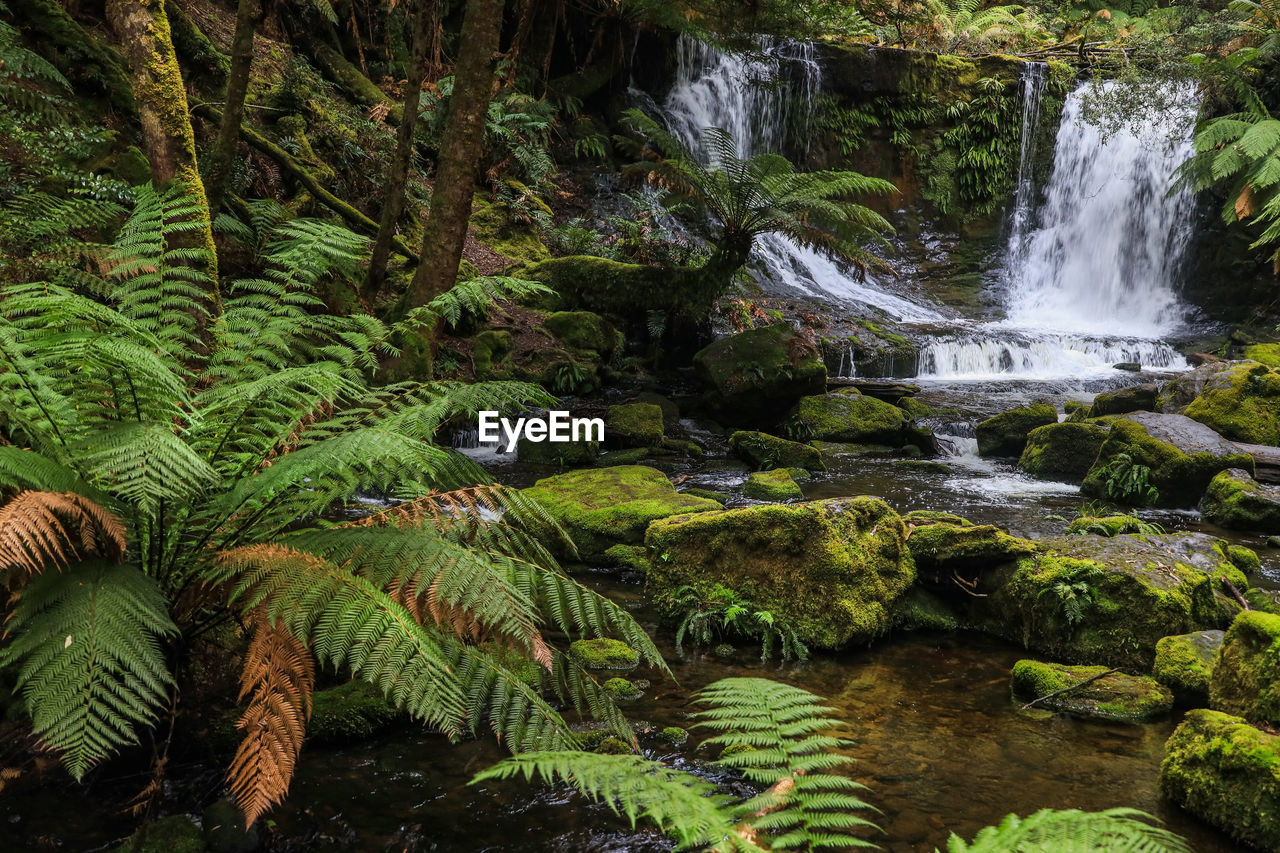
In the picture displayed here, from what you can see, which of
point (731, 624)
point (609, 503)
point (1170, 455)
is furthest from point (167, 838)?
point (1170, 455)

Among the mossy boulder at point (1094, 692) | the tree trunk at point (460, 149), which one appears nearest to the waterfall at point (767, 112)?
the tree trunk at point (460, 149)

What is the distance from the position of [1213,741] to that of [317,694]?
2.71m

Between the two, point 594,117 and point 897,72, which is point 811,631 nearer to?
point 594,117

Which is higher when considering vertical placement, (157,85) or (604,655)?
(157,85)

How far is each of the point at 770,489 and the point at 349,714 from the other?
4.14 meters

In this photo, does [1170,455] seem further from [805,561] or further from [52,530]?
[52,530]

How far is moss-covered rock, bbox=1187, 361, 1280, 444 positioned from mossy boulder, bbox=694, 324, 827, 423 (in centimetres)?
394

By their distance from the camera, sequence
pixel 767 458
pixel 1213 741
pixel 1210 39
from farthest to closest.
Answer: pixel 1210 39 → pixel 767 458 → pixel 1213 741

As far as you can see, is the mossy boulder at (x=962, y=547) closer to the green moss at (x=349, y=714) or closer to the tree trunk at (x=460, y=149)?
the green moss at (x=349, y=714)

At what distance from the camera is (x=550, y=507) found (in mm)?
4941

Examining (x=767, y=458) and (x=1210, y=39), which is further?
(x=1210, y=39)

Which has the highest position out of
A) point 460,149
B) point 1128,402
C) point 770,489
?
point 460,149

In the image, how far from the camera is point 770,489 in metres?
5.99

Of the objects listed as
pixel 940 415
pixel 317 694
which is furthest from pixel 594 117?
pixel 317 694
